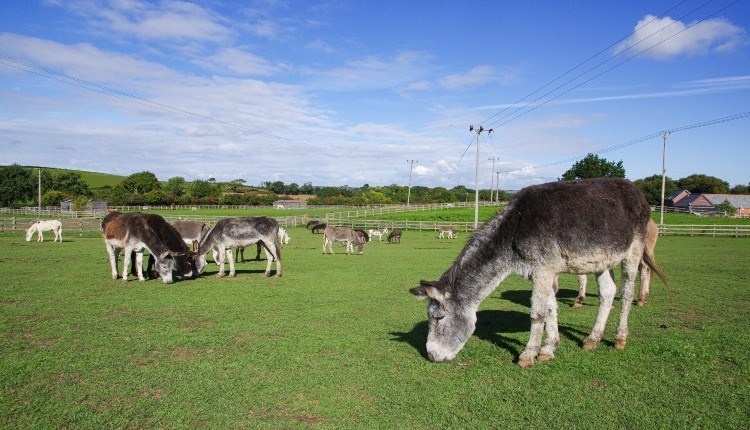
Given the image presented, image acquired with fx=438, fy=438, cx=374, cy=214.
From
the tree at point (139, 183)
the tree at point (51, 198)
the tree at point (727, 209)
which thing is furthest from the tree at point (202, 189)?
the tree at point (727, 209)

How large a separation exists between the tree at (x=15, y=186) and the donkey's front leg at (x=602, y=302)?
391ft

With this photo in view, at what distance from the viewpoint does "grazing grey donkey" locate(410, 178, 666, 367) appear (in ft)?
22.3

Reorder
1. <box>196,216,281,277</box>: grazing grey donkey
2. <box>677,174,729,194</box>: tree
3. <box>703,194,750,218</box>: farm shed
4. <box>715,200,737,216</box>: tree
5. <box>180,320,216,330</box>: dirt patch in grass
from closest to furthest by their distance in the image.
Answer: <box>180,320,216,330</box>: dirt patch in grass
<box>196,216,281,277</box>: grazing grey donkey
<box>715,200,737,216</box>: tree
<box>703,194,750,218</box>: farm shed
<box>677,174,729,194</box>: tree

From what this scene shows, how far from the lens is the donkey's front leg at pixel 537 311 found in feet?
22.2

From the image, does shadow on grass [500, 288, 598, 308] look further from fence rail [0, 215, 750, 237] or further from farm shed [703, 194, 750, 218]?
farm shed [703, 194, 750, 218]

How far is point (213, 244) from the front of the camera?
16625 mm

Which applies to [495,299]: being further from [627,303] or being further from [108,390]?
[108,390]

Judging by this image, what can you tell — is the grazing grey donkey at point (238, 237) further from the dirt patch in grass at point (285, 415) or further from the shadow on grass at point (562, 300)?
the dirt patch in grass at point (285, 415)

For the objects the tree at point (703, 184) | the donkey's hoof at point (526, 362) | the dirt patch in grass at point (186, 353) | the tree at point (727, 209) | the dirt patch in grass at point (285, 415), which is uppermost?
the tree at point (703, 184)

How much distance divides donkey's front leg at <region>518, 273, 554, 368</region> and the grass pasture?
0.71ft

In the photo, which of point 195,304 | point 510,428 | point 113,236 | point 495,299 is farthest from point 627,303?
point 113,236

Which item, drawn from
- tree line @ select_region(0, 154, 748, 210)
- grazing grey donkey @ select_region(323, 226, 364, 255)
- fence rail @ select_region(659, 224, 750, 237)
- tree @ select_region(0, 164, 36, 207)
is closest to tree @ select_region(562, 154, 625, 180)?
tree line @ select_region(0, 154, 748, 210)

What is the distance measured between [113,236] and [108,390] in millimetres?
11177

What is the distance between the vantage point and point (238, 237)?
16641mm
